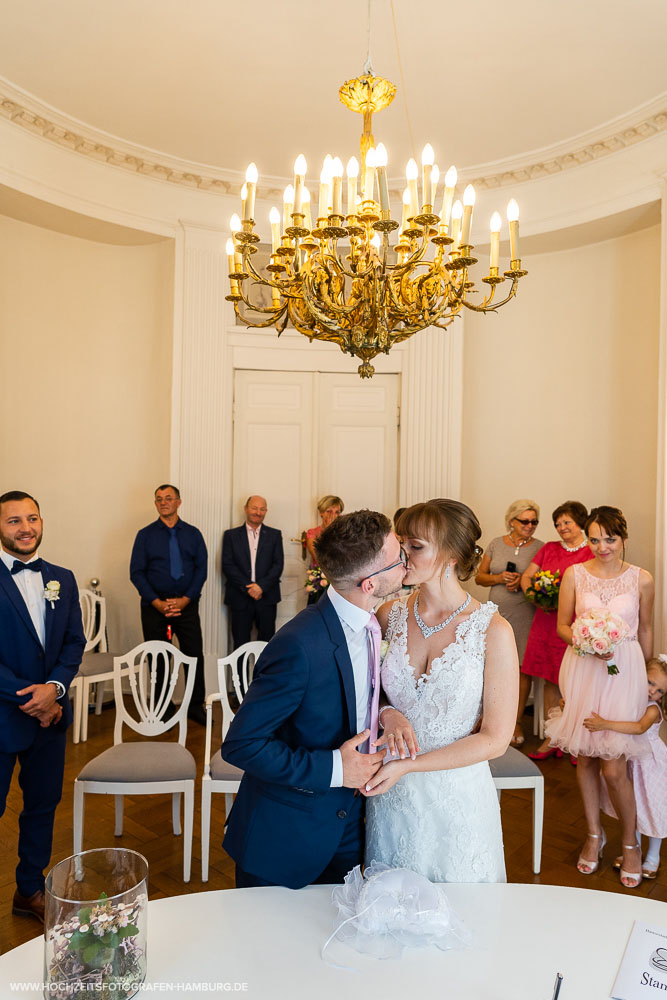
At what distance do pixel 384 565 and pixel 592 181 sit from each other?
5.26 m

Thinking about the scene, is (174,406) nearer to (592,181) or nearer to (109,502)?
(109,502)

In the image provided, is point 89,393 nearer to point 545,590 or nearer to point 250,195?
point 250,195

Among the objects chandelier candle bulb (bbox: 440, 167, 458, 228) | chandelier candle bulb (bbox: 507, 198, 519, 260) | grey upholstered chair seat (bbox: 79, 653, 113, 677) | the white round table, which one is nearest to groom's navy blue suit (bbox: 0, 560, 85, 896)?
the white round table

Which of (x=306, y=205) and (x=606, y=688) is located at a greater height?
(x=306, y=205)

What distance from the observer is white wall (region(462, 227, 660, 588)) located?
6.01 meters

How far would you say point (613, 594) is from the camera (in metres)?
3.84

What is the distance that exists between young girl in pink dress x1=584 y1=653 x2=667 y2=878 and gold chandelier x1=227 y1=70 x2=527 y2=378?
2041 mm

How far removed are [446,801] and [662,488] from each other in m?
3.84

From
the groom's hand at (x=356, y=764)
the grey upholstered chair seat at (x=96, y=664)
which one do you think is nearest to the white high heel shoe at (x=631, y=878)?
the groom's hand at (x=356, y=764)

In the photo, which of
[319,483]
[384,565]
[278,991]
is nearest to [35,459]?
[319,483]

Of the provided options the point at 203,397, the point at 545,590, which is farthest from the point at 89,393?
the point at 545,590

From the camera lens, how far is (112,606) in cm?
671

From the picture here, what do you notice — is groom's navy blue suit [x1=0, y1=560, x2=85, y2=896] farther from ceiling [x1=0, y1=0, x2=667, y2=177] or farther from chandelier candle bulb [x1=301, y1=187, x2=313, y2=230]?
ceiling [x1=0, y1=0, x2=667, y2=177]

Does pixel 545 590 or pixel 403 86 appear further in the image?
pixel 545 590
